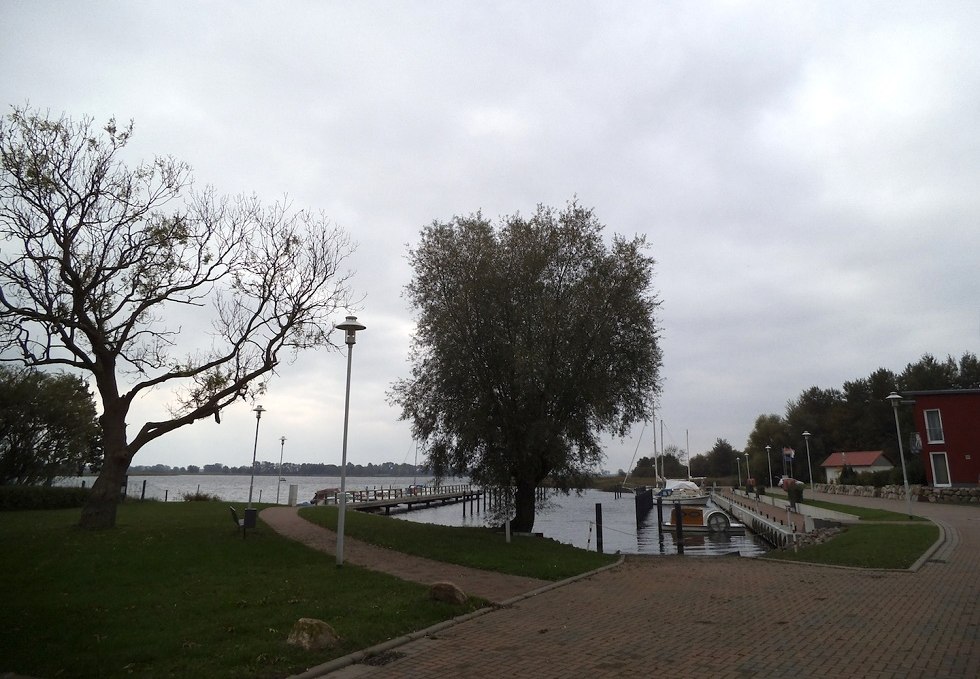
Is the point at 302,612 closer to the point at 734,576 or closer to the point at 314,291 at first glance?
the point at 734,576

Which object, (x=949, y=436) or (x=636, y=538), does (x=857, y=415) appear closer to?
(x=949, y=436)

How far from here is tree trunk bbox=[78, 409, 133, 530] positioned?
17.7 meters

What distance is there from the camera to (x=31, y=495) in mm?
25125

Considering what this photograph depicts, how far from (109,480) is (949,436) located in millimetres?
44515

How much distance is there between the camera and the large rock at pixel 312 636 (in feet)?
24.5

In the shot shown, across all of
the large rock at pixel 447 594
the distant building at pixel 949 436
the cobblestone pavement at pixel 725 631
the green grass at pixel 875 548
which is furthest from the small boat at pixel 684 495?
the large rock at pixel 447 594

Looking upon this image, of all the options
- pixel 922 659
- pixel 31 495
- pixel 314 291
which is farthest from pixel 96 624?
pixel 31 495

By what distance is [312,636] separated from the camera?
298 inches

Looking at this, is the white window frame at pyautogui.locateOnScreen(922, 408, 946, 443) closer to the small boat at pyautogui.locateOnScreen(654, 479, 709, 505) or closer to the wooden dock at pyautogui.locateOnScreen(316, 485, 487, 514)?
the small boat at pyautogui.locateOnScreen(654, 479, 709, 505)

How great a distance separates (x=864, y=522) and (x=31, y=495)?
33619 mm

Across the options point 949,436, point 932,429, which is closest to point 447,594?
point 949,436

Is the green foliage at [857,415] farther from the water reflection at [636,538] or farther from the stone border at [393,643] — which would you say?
the stone border at [393,643]

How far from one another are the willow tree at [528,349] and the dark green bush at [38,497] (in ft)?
52.0

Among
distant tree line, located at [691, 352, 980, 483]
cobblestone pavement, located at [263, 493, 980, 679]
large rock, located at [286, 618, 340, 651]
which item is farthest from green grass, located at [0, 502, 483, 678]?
distant tree line, located at [691, 352, 980, 483]
